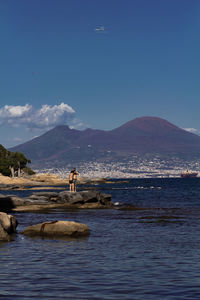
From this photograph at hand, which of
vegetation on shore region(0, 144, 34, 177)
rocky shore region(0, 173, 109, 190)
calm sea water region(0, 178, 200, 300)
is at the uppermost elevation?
vegetation on shore region(0, 144, 34, 177)

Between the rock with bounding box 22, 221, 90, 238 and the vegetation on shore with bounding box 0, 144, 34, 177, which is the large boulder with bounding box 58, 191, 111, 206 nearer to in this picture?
the rock with bounding box 22, 221, 90, 238

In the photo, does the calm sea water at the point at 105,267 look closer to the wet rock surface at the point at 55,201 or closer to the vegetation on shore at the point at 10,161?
the wet rock surface at the point at 55,201

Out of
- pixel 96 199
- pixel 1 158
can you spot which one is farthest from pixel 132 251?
pixel 1 158

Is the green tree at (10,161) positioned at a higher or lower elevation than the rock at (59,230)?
higher

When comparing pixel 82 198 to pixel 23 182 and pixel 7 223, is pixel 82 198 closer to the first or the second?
pixel 7 223

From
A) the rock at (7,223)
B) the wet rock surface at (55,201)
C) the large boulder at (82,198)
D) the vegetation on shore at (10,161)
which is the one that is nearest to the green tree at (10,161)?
the vegetation on shore at (10,161)

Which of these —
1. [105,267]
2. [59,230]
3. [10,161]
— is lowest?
[105,267]

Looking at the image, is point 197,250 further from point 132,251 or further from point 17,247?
point 17,247

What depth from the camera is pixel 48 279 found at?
1264 cm

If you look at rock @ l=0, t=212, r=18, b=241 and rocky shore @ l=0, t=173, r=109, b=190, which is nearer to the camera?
rock @ l=0, t=212, r=18, b=241

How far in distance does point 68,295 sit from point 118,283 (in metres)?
1.78

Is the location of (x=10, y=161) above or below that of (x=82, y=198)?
above

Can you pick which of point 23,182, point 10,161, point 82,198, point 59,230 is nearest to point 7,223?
point 59,230

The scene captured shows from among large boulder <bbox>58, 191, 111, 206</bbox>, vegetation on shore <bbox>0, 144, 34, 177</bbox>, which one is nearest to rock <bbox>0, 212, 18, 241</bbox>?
large boulder <bbox>58, 191, 111, 206</bbox>
